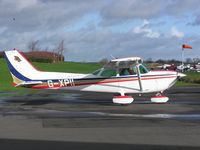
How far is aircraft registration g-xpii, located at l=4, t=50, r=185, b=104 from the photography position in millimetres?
20141

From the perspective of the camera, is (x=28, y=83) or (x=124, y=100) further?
(x=28, y=83)

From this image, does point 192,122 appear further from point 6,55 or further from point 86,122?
point 6,55

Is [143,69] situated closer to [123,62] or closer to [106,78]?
[123,62]

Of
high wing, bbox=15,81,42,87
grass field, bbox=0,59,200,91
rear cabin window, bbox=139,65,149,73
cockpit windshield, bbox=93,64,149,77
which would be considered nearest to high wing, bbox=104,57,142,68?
cockpit windshield, bbox=93,64,149,77

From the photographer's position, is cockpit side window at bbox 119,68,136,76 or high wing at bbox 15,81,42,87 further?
high wing at bbox 15,81,42,87

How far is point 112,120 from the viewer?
1353cm

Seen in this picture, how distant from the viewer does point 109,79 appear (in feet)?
67.2

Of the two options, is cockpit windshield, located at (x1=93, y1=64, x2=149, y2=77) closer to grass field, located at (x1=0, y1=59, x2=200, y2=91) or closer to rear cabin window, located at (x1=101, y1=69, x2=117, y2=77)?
rear cabin window, located at (x1=101, y1=69, x2=117, y2=77)

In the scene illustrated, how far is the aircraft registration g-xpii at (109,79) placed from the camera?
2014cm

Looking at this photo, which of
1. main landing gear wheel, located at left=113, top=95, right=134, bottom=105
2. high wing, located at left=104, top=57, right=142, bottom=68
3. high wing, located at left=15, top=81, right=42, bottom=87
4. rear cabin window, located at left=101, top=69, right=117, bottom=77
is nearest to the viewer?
main landing gear wheel, located at left=113, top=95, right=134, bottom=105

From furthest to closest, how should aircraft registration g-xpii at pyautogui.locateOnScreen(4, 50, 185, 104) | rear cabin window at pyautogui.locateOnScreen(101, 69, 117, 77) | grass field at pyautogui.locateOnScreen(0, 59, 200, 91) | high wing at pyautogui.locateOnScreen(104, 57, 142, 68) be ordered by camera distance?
grass field at pyautogui.locateOnScreen(0, 59, 200, 91) < rear cabin window at pyautogui.locateOnScreen(101, 69, 117, 77) < aircraft registration g-xpii at pyautogui.locateOnScreen(4, 50, 185, 104) < high wing at pyautogui.locateOnScreen(104, 57, 142, 68)

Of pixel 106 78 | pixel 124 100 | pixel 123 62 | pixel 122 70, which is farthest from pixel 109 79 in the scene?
pixel 124 100

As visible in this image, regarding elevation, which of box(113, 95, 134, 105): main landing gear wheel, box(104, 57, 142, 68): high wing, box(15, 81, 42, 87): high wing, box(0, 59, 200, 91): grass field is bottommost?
box(0, 59, 200, 91): grass field

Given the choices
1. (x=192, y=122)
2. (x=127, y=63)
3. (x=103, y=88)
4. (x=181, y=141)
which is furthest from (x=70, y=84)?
(x=181, y=141)
